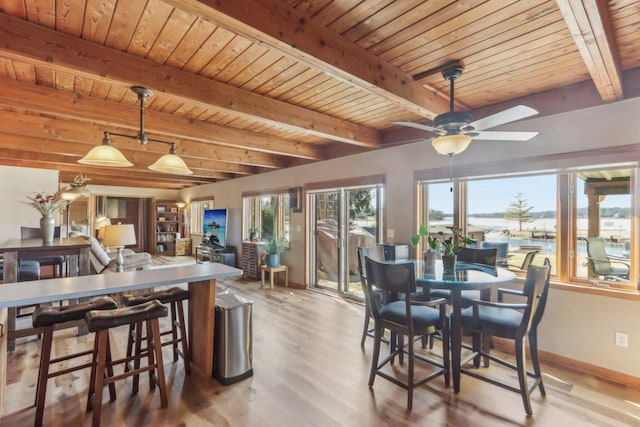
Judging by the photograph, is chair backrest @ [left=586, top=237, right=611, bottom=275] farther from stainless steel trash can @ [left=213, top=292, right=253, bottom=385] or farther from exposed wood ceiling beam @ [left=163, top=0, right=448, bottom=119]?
stainless steel trash can @ [left=213, top=292, right=253, bottom=385]

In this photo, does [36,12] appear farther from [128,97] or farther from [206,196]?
[206,196]

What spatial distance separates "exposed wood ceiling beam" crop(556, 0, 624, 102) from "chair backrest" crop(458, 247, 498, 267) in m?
1.60

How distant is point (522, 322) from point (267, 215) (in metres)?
5.38

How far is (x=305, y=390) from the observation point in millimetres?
2428

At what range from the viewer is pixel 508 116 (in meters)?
2.15

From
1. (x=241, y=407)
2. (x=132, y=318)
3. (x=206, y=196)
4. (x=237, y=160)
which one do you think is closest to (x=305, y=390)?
(x=241, y=407)

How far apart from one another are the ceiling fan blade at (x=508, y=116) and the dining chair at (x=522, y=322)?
1051mm

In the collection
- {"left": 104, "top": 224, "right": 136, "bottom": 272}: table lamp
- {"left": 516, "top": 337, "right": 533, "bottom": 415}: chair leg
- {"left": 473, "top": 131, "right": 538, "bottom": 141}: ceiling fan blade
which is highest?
{"left": 473, "top": 131, "right": 538, "bottom": 141}: ceiling fan blade

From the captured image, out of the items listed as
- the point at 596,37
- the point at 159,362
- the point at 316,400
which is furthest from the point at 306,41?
the point at 316,400

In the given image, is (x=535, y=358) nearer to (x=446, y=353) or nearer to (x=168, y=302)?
(x=446, y=353)

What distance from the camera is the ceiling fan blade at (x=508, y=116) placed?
2039 millimetres

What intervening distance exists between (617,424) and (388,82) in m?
2.82

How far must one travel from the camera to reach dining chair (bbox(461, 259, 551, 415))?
2.15 m

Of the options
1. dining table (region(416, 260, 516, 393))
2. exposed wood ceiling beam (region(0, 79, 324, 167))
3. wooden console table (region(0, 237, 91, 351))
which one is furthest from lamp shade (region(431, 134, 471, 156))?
wooden console table (region(0, 237, 91, 351))
